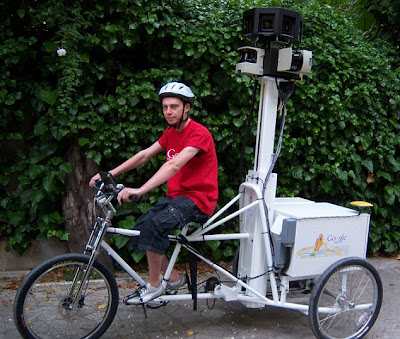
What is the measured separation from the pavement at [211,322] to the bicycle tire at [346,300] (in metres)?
0.18

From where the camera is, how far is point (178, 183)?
131 inches

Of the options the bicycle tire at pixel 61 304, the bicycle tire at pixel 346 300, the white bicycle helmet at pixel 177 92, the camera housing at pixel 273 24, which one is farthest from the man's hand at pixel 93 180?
the bicycle tire at pixel 346 300

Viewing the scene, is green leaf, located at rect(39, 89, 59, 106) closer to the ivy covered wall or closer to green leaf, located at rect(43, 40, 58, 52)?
the ivy covered wall

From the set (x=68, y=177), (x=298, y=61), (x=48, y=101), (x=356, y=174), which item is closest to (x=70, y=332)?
(x=68, y=177)

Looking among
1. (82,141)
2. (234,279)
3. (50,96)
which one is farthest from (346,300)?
(50,96)

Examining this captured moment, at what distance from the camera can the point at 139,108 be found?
174 inches

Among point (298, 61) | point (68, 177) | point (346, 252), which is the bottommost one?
point (346, 252)

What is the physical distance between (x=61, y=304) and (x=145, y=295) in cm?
59

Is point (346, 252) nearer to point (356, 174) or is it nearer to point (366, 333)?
point (366, 333)

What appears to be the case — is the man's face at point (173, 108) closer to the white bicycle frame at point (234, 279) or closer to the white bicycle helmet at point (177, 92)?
the white bicycle helmet at point (177, 92)

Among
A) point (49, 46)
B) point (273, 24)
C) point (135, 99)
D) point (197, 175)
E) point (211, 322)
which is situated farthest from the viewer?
point (135, 99)

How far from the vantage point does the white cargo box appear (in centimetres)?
324

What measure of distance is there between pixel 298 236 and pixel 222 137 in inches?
63.8

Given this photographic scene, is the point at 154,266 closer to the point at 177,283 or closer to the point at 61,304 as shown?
the point at 177,283
